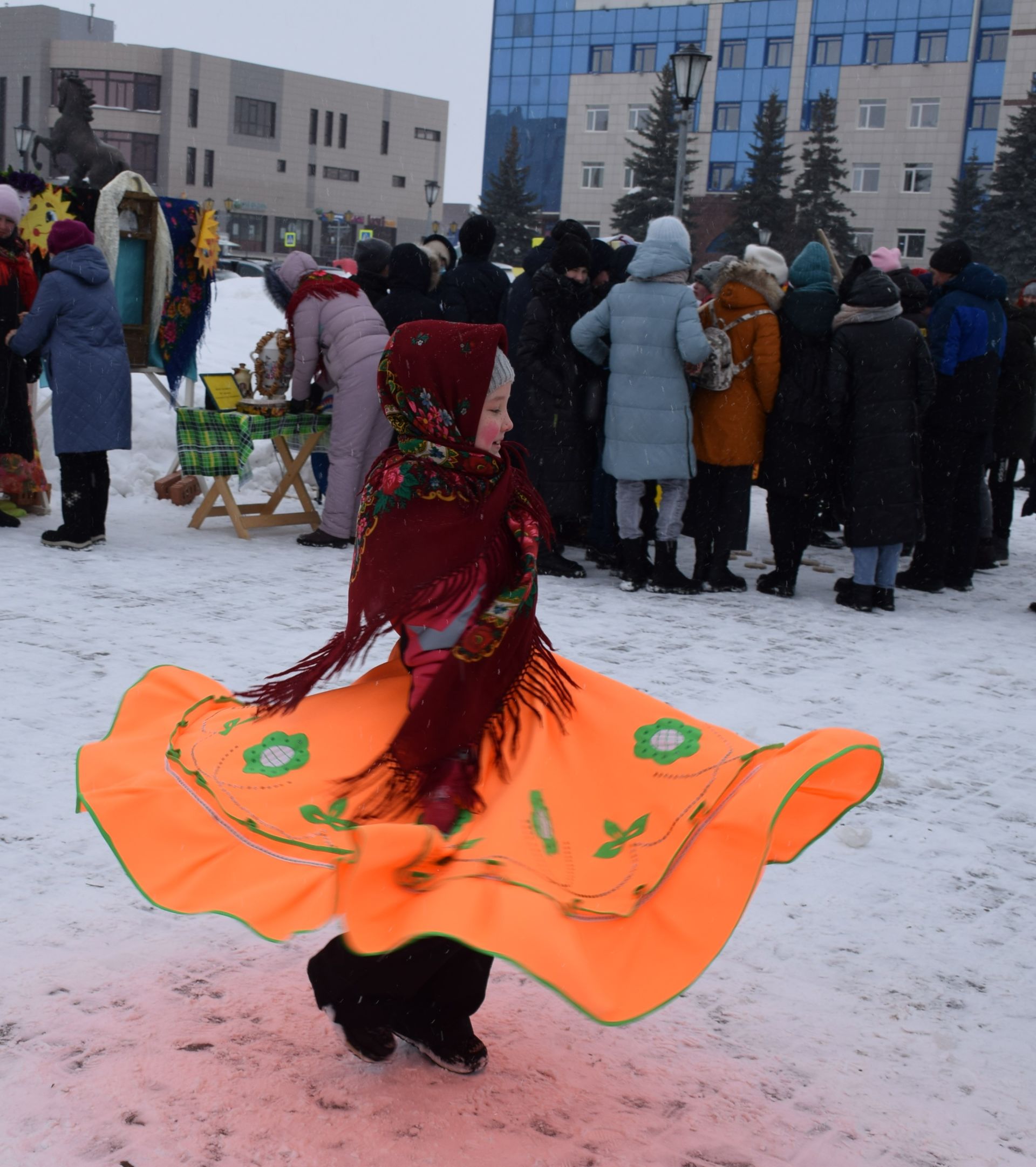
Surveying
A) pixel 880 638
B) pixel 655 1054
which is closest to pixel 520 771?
pixel 655 1054

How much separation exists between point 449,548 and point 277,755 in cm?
53

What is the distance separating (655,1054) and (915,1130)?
581 mm

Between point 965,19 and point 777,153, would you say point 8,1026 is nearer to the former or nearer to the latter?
point 777,153

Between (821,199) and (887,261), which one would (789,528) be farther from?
(821,199)

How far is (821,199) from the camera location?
48.1m

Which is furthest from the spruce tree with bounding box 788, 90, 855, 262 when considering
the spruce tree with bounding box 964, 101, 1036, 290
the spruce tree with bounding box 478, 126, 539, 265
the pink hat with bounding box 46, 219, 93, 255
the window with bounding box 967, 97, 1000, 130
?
the pink hat with bounding box 46, 219, 93, 255

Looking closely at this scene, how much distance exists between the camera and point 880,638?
6.91 m

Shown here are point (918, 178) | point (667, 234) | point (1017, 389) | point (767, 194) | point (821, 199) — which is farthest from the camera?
point (918, 178)

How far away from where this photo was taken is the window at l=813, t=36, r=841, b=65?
5184 centimetres

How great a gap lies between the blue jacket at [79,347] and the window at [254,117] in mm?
63994

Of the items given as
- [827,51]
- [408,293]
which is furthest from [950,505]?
[827,51]

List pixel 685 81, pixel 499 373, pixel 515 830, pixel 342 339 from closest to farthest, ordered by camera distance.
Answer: pixel 515 830 → pixel 499 373 → pixel 342 339 → pixel 685 81

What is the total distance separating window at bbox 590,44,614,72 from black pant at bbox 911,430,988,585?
53.2 meters

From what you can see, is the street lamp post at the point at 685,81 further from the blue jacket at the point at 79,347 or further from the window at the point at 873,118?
the window at the point at 873,118
